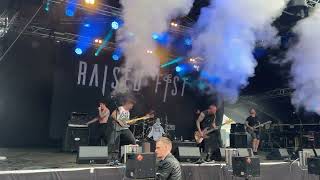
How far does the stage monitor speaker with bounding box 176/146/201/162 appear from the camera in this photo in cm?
817

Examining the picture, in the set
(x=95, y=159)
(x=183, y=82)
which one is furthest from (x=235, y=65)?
(x=95, y=159)

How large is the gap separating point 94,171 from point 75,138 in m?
5.62

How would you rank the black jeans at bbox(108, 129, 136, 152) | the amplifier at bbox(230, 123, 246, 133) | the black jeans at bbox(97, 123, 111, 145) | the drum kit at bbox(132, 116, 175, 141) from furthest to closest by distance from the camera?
the amplifier at bbox(230, 123, 246, 133) < the drum kit at bbox(132, 116, 175, 141) < the black jeans at bbox(97, 123, 111, 145) < the black jeans at bbox(108, 129, 136, 152)

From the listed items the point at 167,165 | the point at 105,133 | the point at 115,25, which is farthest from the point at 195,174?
the point at 115,25

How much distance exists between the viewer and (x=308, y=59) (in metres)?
12.2

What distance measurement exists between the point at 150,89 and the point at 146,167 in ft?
32.5

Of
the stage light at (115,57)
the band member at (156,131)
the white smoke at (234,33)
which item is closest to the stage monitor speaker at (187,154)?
the band member at (156,131)

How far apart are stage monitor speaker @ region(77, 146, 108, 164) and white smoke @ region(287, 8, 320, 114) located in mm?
7829

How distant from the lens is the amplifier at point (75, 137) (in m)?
11.4

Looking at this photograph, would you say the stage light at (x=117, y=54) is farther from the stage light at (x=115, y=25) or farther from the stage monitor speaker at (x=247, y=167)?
the stage monitor speaker at (x=247, y=167)

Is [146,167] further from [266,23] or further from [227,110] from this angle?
[227,110]

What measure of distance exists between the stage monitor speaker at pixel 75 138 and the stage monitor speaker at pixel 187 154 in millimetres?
4381

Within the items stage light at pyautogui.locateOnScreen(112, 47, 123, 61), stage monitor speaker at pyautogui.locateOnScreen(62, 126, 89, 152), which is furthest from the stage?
stage light at pyautogui.locateOnScreen(112, 47, 123, 61)

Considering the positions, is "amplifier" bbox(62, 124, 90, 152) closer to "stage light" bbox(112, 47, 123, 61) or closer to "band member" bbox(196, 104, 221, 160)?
"stage light" bbox(112, 47, 123, 61)
